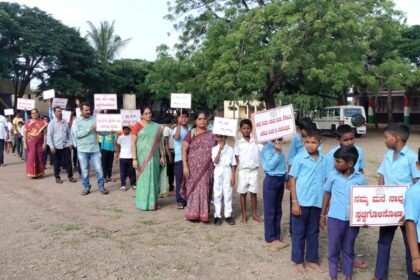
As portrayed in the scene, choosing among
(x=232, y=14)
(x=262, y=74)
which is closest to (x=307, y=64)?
(x=262, y=74)

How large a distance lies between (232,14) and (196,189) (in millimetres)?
13837

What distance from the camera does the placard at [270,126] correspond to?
15.4ft

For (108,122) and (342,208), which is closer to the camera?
(342,208)

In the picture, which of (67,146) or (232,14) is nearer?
(67,146)

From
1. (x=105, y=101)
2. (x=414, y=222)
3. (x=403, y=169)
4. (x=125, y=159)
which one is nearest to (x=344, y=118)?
(x=105, y=101)

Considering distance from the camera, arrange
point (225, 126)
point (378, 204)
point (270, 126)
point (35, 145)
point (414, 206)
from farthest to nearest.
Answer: point (35, 145), point (225, 126), point (270, 126), point (378, 204), point (414, 206)

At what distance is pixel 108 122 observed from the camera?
8.03 metres

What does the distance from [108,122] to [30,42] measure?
20.1 metres

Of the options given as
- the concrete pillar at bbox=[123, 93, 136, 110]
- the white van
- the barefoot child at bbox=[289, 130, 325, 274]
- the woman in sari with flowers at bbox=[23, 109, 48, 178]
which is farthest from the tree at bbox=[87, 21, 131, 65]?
the barefoot child at bbox=[289, 130, 325, 274]

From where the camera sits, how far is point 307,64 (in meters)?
16.2

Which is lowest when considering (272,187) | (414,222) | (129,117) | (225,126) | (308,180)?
(272,187)

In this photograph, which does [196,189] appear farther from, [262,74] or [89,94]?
[89,94]

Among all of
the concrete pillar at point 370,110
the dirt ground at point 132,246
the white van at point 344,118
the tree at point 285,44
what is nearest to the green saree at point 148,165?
the dirt ground at point 132,246

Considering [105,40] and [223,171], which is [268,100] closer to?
[223,171]
